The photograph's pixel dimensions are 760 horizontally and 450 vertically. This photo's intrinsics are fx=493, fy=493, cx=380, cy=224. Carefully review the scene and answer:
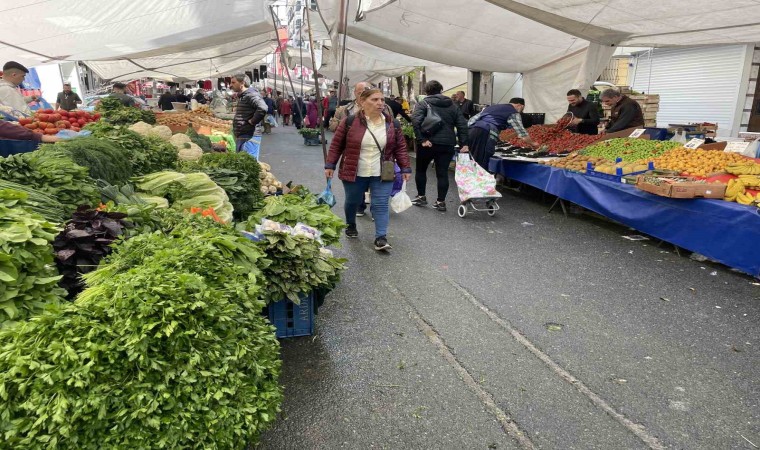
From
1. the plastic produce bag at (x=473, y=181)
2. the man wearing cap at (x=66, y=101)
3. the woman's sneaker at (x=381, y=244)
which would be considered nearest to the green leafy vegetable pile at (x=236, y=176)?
the woman's sneaker at (x=381, y=244)

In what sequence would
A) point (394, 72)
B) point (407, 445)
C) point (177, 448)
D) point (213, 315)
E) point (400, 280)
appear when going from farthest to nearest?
point (394, 72) < point (400, 280) < point (407, 445) < point (213, 315) < point (177, 448)

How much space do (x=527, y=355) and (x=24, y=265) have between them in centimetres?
311

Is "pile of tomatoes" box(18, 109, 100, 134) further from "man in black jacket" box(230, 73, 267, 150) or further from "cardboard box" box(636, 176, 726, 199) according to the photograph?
"cardboard box" box(636, 176, 726, 199)

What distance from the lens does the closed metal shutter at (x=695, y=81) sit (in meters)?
14.4

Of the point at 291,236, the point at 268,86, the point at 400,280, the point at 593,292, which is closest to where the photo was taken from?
the point at 291,236

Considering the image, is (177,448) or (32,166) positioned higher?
(32,166)

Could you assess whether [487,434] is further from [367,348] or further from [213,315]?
[213,315]

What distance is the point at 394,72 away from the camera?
65.5 feet

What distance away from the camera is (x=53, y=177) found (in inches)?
128

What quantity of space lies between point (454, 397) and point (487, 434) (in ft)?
1.22

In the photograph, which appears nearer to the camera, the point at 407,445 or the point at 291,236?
the point at 407,445

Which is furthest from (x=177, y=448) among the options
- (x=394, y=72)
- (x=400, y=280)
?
(x=394, y=72)

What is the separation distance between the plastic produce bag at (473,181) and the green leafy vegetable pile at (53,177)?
5.33 m

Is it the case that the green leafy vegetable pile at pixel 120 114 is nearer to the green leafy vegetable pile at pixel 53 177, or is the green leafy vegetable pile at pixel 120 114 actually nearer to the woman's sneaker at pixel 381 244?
the woman's sneaker at pixel 381 244
